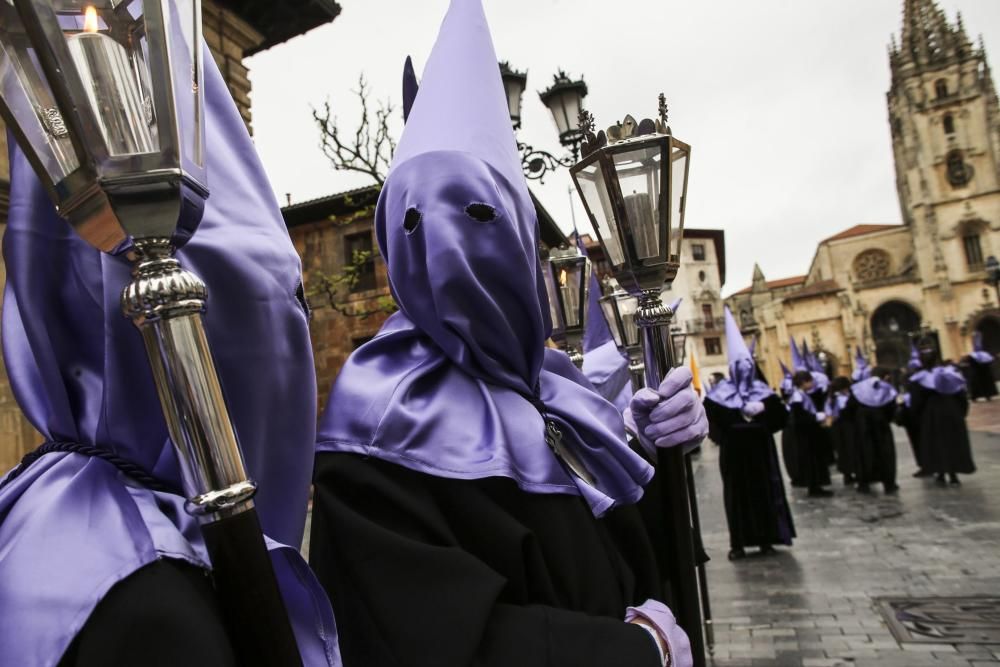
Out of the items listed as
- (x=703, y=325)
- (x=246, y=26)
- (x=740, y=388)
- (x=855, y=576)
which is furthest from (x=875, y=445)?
(x=703, y=325)

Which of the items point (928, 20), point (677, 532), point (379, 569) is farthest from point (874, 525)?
point (928, 20)

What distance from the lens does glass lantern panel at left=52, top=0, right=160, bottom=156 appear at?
793mm

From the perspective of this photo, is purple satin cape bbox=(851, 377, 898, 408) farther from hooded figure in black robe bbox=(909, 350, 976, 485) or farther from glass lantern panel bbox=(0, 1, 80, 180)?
glass lantern panel bbox=(0, 1, 80, 180)

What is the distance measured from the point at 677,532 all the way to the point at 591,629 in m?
0.59

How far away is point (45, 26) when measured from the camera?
765 mm

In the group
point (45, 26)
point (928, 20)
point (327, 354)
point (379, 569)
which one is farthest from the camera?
point (928, 20)

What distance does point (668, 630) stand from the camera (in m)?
1.85

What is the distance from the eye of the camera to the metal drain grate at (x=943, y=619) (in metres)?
5.07

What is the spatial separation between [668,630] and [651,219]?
118cm

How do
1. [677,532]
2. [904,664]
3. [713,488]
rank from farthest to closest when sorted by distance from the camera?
1. [713,488]
2. [904,664]
3. [677,532]

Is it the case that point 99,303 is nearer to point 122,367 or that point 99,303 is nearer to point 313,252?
point 122,367

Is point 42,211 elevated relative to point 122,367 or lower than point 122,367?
elevated

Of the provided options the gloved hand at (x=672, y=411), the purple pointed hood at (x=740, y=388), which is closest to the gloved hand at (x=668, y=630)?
the gloved hand at (x=672, y=411)

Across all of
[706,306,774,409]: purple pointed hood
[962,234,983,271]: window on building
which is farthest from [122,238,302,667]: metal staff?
[962,234,983,271]: window on building
